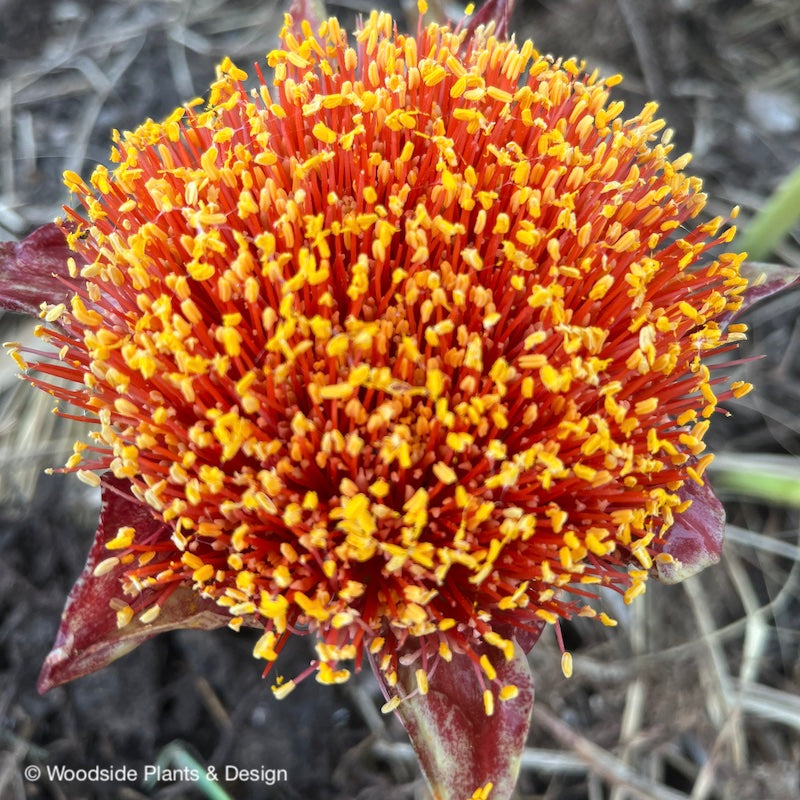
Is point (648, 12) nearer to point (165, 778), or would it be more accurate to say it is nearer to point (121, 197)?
point (121, 197)

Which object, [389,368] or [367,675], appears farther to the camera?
Result: [367,675]

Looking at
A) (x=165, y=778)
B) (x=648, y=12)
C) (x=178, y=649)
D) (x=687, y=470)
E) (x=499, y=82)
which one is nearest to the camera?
(x=687, y=470)

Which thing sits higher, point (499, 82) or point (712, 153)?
point (712, 153)

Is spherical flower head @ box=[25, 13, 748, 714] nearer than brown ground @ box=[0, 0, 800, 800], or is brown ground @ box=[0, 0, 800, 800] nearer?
spherical flower head @ box=[25, 13, 748, 714]

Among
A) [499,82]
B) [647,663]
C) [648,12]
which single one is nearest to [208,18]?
[648,12]
